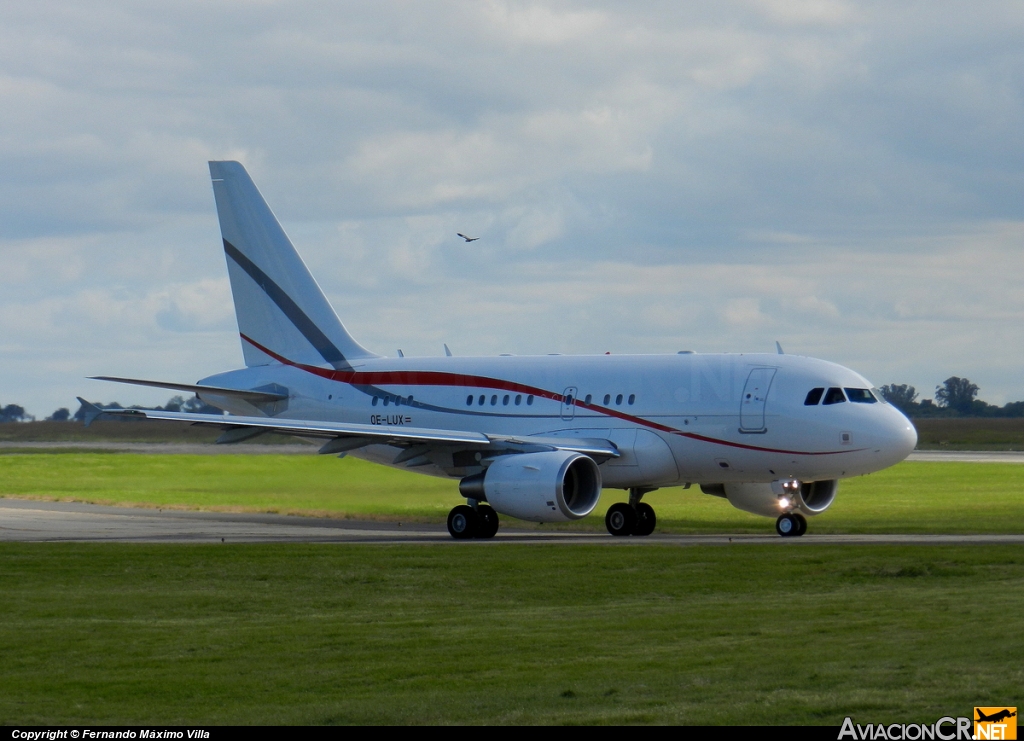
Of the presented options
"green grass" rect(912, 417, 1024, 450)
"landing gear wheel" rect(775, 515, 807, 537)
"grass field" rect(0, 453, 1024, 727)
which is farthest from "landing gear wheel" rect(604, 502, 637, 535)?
"green grass" rect(912, 417, 1024, 450)

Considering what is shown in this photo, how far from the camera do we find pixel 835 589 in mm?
19641

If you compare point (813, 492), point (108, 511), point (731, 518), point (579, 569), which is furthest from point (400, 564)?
point (108, 511)

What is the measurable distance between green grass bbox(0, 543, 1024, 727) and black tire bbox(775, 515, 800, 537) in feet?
21.4

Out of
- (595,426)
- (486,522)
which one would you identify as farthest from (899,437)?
(486,522)

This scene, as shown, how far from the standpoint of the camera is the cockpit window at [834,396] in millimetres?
30969

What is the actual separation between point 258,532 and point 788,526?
40.5 ft

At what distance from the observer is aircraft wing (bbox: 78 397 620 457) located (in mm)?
31750

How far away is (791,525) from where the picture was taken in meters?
31.4

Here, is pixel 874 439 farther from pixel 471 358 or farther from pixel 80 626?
pixel 80 626

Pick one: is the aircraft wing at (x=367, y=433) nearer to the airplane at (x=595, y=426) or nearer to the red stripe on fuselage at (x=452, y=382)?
the airplane at (x=595, y=426)

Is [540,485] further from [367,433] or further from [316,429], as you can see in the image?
[316,429]

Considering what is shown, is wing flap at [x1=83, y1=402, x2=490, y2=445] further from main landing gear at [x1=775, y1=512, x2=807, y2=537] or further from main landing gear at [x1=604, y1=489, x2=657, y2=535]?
main landing gear at [x1=775, y1=512, x2=807, y2=537]

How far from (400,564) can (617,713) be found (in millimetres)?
12523

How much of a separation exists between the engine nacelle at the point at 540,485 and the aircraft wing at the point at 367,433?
0.67 m
